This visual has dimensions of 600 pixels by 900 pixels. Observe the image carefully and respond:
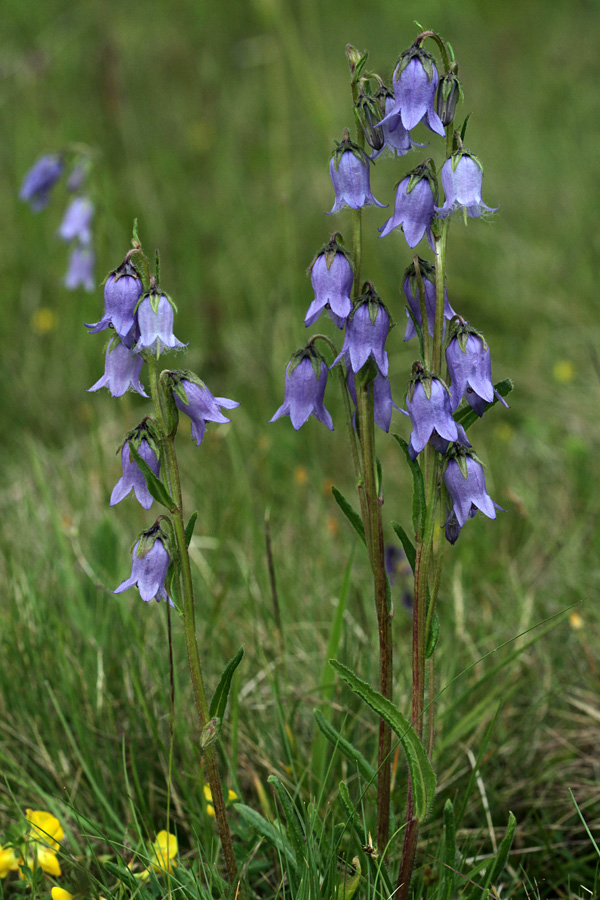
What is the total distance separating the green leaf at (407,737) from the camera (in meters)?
1.48

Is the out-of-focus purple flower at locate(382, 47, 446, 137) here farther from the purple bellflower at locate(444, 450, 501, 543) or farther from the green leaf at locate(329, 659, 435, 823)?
the green leaf at locate(329, 659, 435, 823)

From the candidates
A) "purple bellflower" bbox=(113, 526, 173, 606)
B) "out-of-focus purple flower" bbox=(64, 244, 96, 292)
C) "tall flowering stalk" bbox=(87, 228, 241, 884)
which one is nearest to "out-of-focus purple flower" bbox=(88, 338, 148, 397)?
"tall flowering stalk" bbox=(87, 228, 241, 884)

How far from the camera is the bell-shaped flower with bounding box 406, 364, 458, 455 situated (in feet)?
4.79

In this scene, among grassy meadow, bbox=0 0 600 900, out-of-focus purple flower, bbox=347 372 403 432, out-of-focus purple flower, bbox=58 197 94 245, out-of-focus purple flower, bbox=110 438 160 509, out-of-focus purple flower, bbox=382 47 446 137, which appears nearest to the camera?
out-of-focus purple flower, bbox=382 47 446 137

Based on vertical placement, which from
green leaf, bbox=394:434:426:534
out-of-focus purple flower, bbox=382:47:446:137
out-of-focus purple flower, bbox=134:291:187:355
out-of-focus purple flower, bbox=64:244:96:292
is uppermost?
out-of-focus purple flower, bbox=64:244:96:292

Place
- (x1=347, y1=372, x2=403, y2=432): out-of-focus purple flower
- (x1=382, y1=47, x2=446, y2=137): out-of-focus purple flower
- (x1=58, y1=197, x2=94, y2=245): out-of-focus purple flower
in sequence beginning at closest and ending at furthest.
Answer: (x1=382, y1=47, x2=446, y2=137): out-of-focus purple flower, (x1=347, y1=372, x2=403, y2=432): out-of-focus purple flower, (x1=58, y1=197, x2=94, y2=245): out-of-focus purple flower

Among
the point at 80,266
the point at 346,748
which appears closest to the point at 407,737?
the point at 346,748

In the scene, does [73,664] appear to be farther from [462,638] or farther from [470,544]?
[470,544]

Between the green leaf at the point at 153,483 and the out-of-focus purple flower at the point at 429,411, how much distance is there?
1.42 ft

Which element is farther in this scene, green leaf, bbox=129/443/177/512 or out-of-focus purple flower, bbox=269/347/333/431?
out-of-focus purple flower, bbox=269/347/333/431

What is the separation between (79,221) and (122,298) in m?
2.23

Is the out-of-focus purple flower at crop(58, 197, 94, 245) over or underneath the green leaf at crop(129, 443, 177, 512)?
over

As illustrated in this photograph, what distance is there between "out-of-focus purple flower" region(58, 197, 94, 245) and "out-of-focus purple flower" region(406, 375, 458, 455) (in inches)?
95.5

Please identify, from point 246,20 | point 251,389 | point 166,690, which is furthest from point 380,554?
point 246,20
